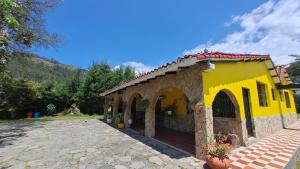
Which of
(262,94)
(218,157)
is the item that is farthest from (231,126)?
(262,94)

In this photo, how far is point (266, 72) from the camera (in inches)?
436

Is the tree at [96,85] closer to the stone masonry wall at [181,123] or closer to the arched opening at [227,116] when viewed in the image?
the stone masonry wall at [181,123]

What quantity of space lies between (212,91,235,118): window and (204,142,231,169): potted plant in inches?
123

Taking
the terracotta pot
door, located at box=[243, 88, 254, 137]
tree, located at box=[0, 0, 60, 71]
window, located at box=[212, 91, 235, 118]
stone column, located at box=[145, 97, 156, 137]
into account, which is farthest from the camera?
tree, located at box=[0, 0, 60, 71]

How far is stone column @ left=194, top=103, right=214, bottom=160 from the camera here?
5.36 metres

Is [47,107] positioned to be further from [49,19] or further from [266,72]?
[266,72]

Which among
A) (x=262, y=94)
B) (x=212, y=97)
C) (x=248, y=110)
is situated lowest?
(x=248, y=110)

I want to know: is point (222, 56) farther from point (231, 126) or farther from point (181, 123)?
point (181, 123)

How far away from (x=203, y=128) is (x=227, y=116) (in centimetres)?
287

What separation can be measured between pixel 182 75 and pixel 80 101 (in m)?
21.3

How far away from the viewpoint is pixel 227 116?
301 inches

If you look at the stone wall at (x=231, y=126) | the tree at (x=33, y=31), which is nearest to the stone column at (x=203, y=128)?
the stone wall at (x=231, y=126)

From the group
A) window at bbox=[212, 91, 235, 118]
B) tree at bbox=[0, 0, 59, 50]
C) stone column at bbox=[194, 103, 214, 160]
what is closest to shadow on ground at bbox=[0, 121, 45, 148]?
tree at bbox=[0, 0, 59, 50]

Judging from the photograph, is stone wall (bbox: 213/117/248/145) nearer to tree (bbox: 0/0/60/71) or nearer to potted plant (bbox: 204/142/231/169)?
potted plant (bbox: 204/142/231/169)
